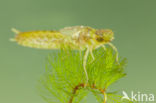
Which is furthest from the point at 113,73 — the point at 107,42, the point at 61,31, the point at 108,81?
the point at 61,31

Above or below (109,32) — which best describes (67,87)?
below

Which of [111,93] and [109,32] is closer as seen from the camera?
[109,32]

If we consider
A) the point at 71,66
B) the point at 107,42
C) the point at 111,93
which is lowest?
the point at 111,93

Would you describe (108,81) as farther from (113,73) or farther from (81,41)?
(81,41)

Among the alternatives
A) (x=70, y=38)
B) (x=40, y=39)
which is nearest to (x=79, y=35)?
(x=70, y=38)

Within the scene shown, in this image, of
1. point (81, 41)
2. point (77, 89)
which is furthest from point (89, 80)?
point (81, 41)

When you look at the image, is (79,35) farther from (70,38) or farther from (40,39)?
(40,39)

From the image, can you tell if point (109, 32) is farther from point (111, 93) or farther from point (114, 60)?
point (111, 93)
